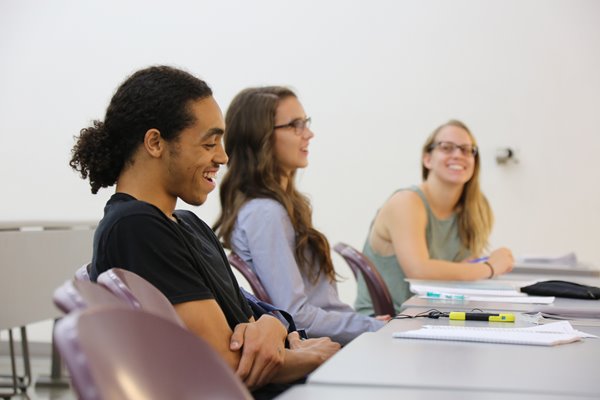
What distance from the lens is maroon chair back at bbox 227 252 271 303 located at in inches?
102

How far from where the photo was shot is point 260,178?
9.37ft

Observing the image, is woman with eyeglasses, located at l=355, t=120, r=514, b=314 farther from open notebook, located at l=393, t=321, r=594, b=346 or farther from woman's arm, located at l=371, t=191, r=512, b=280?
open notebook, located at l=393, t=321, r=594, b=346

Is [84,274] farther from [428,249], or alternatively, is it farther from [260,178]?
[428,249]

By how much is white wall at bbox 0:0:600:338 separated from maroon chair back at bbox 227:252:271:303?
358 cm

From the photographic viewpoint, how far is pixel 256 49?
246 inches

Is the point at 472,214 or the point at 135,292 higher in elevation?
the point at 135,292

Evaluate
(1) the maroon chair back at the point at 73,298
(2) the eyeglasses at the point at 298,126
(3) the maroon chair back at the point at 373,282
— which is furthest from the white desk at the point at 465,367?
(3) the maroon chair back at the point at 373,282

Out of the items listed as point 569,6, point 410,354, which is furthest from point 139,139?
point 569,6

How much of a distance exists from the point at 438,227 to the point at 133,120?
2414 millimetres

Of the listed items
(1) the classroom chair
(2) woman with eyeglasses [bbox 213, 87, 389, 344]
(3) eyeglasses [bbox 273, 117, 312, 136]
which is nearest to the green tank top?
(2) woman with eyeglasses [bbox 213, 87, 389, 344]

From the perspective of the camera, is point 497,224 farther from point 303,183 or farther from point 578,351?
point 578,351

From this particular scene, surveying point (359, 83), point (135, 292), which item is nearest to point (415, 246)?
point (135, 292)

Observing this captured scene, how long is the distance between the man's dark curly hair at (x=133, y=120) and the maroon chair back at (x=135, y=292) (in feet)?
1.70

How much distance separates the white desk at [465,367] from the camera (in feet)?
3.99
